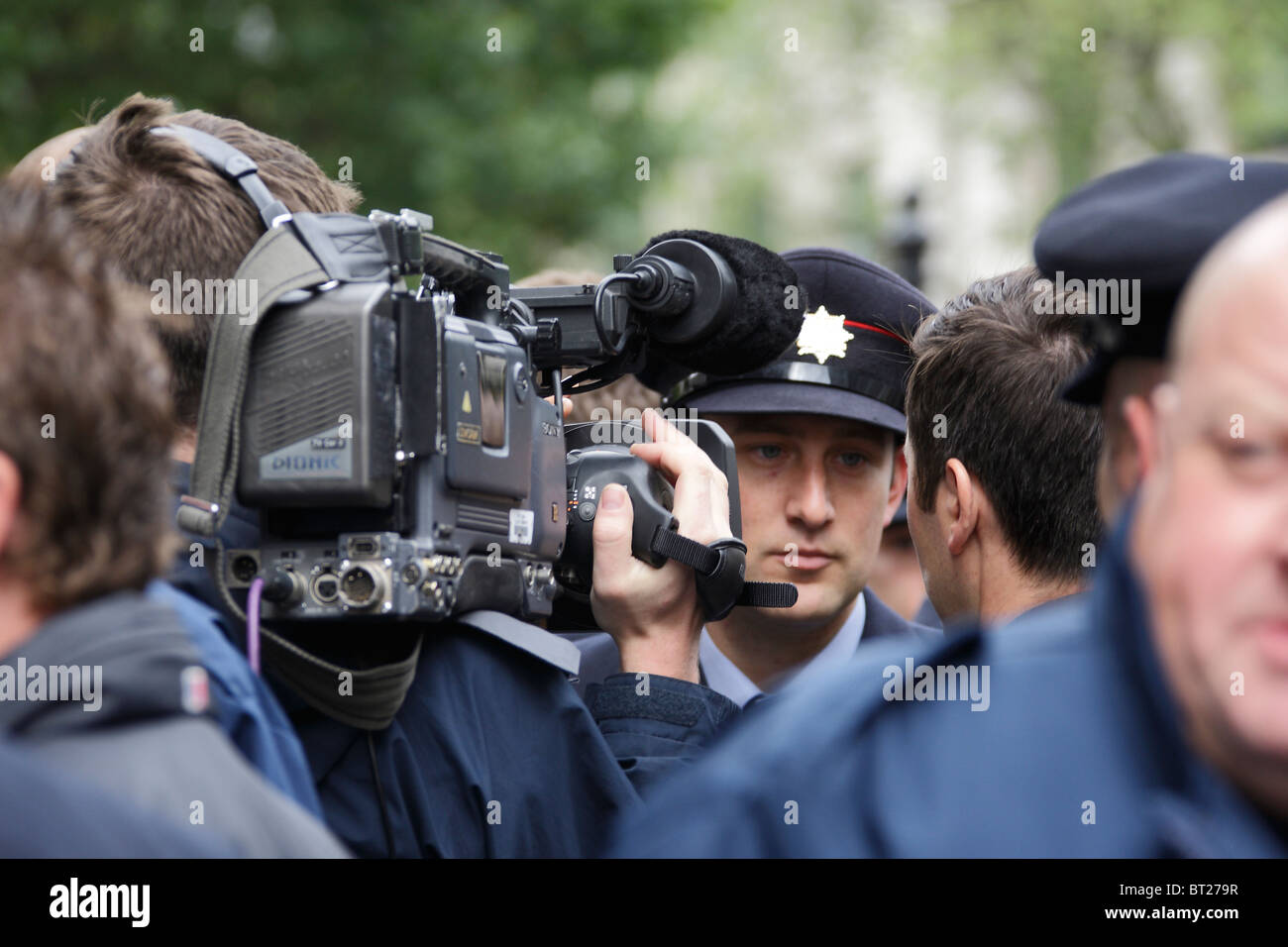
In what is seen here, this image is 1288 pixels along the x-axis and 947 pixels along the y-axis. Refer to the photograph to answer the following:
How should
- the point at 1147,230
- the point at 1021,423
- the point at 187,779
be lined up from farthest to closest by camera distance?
the point at 1021,423, the point at 1147,230, the point at 187,779

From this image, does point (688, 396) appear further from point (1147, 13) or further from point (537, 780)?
point (1147, 13)

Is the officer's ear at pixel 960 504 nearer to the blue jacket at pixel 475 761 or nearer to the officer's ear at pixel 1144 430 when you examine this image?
the blue jacket at pixel 475 761

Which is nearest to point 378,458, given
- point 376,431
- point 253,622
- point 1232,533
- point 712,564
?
point 376,431

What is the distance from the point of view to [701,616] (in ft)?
8.97

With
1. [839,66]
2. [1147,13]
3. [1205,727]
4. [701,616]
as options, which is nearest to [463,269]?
[701,616]

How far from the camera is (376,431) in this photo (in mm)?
2029

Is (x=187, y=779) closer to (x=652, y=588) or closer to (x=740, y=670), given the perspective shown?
(x=652, y=588)

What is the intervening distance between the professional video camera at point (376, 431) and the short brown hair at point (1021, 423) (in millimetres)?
794

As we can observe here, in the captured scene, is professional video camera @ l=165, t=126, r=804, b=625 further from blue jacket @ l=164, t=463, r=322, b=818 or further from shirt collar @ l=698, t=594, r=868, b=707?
shirt collar @ l=698, t=594, r=868, b=707

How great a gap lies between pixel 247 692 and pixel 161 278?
2.11 feet

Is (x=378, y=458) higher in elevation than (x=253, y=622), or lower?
higher

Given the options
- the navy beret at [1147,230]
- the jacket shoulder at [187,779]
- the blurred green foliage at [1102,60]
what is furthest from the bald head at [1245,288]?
the blurred green foliage at [1102,60]

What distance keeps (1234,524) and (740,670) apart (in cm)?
262

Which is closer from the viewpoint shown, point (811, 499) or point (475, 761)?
point (475, 761)
